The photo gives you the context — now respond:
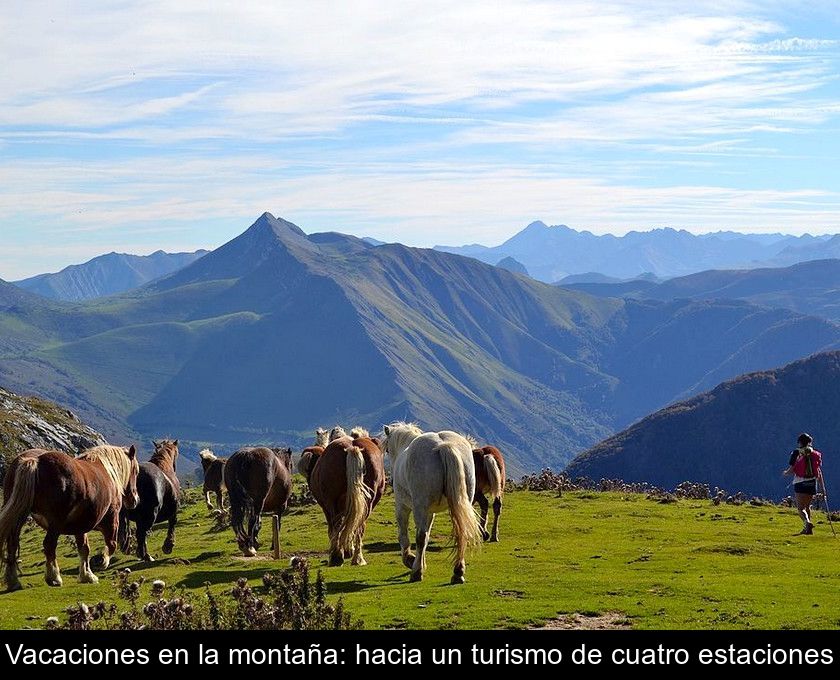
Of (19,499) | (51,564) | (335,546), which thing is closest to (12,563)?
(51,564)

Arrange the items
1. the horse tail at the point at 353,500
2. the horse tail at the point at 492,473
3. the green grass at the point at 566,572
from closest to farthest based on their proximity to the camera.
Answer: the green grass at the point at 566,572 → the horse tail at the point at 353,500 → the horse tail at the point at 492,473

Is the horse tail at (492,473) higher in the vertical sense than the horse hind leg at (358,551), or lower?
higher

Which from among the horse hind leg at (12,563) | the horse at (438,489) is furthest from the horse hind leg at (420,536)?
the horse hind leg at (12,563)

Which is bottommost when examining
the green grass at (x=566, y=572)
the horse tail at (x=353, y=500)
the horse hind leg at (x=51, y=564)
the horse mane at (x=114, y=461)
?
the green grass at (x=566, y=572)

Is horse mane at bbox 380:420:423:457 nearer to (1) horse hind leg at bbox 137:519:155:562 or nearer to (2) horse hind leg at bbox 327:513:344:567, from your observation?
(2) horse hind leg at bbox 327:513:344:567

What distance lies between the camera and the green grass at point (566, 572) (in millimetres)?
16484

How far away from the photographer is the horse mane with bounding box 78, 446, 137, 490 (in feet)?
74.0

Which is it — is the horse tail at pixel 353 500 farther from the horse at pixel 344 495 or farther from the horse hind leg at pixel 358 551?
the horse hind leg at pixel 358 551

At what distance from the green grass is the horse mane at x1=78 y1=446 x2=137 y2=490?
2347 millimetres

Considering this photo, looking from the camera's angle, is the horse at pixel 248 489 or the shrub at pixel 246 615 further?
the horse at pixel 248 489

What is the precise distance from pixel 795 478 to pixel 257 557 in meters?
15.6
